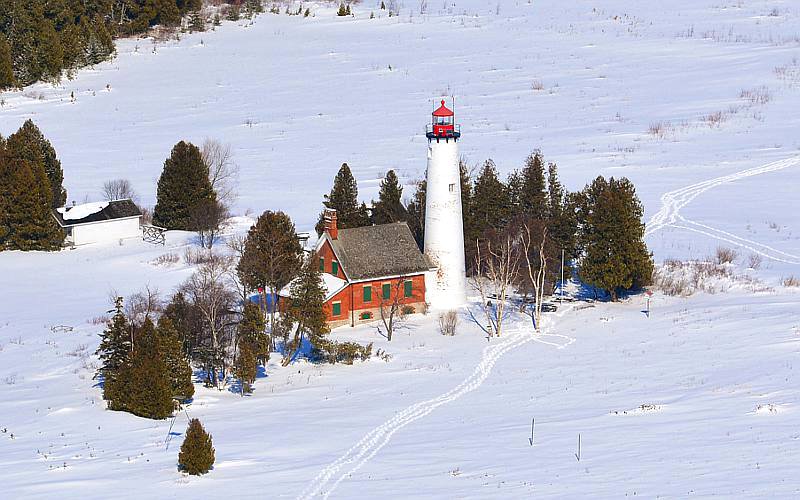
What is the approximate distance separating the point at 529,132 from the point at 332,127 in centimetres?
1566

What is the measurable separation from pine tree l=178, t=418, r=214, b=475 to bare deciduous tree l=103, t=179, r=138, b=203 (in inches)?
1778

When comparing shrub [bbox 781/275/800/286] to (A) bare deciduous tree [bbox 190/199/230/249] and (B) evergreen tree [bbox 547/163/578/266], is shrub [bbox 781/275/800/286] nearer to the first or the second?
(B) evergreen tree [bbox 547/163/578/266]

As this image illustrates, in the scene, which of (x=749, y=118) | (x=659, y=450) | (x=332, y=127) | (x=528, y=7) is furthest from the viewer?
(x=528, y=7)

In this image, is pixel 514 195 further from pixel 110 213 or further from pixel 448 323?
pixel 110 213

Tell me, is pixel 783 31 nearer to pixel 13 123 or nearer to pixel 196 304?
pixel 13 123

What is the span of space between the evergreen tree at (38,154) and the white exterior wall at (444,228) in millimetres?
22928

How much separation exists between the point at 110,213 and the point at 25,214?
4.54 metres

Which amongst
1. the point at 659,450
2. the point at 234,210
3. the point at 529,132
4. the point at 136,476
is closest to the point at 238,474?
the point at 136,476

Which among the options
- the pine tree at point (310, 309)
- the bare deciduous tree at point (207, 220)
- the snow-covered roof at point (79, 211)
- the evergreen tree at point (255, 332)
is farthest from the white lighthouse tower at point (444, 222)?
the snow-covered roof at point (79, 211)

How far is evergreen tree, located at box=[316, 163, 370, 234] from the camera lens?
57.2m

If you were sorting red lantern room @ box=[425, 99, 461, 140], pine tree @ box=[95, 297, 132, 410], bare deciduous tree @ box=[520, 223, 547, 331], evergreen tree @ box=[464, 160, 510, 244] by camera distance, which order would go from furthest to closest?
evergreen tree @ box=[464, 160, 510, 244]
red lantern room @ box=[425, 99, 461, 140]
bare deciduous tree @ box=[520, 223, 547, 331]
pine tree @ box=[95, 297, 132, 410]

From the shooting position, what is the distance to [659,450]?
29.7 m

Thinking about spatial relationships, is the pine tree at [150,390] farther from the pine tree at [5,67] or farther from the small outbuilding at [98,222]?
the pine tree at [5,67]

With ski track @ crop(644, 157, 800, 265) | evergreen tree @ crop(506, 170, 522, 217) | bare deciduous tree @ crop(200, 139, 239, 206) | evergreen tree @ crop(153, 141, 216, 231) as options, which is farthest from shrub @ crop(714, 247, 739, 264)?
bare deciduous tree @ crop(200, 139, 239, 206)
